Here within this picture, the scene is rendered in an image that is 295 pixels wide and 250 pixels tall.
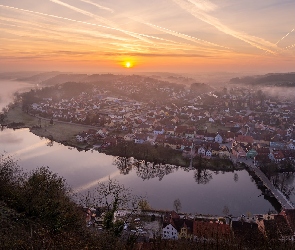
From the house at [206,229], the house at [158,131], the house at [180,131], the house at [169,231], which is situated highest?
the house at [206,229]

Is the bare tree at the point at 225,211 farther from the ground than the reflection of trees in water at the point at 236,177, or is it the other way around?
the bare tree at the point at 225,211

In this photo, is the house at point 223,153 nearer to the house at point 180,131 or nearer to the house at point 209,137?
the house at point 209,137

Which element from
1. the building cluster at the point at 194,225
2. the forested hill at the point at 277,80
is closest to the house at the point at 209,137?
the building cluster at the point at 194,225

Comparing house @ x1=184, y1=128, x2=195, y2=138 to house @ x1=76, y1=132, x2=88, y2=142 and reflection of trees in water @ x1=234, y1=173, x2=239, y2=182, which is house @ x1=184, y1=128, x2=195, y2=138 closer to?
house @ x1=76, y1=132, x2=88, y2=142

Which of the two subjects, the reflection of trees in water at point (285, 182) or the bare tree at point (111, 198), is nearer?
the bare tree at point (111, 198)

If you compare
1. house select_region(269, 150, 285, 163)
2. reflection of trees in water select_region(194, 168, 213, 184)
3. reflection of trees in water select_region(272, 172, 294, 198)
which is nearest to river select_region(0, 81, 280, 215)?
reflection of trees in water select_region(194, 168, 213, 184)

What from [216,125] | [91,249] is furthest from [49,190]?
[216,125]

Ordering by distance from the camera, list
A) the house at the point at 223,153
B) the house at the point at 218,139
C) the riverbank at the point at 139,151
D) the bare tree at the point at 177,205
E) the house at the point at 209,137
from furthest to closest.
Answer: the house at the point at 209,137
the house at the point at 218,139
the house at the point at 223,153
the riverbank at the point at 139,151
the bare tree at the point at 177,205

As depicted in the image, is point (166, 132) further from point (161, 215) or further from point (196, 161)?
point (161, 215)
